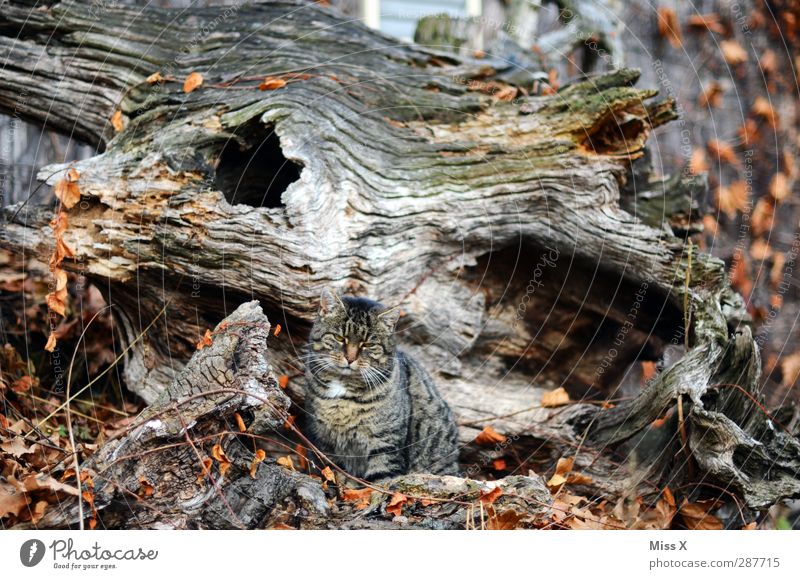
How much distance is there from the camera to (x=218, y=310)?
328 centimetres

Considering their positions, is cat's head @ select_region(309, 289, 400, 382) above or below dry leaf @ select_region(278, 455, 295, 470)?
above

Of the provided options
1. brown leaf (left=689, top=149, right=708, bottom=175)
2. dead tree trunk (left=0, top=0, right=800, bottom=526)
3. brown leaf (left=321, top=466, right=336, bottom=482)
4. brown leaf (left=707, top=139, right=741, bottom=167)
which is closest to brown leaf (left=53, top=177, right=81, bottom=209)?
dead tree trunk (left=0, top=0, right=800, bottom=526)

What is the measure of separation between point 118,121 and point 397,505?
222 cm

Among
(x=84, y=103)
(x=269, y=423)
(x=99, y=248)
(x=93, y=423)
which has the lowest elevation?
(x=93, y=423)

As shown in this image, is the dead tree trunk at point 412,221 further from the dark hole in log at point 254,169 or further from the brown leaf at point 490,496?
the brown leaf at point 490,496

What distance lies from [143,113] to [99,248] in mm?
752

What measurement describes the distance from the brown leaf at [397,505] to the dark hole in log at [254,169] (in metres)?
1.38

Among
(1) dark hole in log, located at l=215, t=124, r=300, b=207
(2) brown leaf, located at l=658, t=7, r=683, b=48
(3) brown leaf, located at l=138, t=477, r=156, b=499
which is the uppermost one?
(2) brown leaf, located at l=658, t=7, r=683, b=48

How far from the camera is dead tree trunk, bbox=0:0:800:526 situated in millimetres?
3133

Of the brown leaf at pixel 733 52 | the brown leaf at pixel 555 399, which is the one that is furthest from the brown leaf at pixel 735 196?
Answer: the brown leaf at pixel 555 399

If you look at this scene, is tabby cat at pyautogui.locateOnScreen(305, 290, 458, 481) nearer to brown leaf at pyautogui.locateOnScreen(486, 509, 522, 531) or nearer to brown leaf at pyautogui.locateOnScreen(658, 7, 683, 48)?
brown leaf at pyautogui.locateOnScreen(486, 509, 522, 531)

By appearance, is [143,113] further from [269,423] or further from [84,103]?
[269,423]
